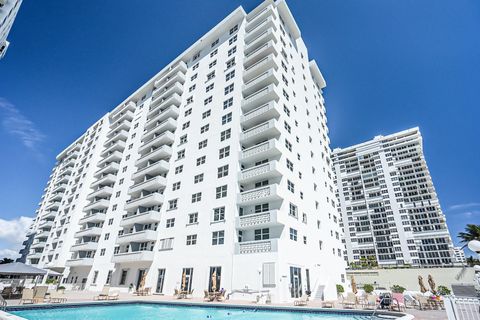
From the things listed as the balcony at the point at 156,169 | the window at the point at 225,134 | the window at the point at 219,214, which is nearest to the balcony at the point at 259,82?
the window at the point at 225,134

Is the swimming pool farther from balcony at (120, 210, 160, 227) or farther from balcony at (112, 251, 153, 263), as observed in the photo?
balcony at (120, 210, 160, 227)

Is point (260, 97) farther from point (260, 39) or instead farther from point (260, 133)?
point (260, 39)

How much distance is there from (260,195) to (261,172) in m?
2.55

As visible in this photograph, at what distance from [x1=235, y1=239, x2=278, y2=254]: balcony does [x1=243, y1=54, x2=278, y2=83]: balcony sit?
21335 millimetres

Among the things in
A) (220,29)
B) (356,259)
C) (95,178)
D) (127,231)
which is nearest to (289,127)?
(220,29)

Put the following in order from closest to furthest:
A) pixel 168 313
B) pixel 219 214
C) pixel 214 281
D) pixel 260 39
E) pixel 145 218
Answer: pixel 168 313 < pixel 214 281 < pixel 219 214 < pixel 145 218 < pixel 260 39

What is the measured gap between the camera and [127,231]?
131ft

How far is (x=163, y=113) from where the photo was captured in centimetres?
4491

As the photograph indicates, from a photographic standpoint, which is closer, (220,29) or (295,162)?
(295,162)

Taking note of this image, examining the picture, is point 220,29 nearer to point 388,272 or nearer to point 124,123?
point 124,123

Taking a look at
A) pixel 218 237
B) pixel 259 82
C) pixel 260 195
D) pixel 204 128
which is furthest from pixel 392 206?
pixel 218 237

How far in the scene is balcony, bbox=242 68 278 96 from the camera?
32469 mm

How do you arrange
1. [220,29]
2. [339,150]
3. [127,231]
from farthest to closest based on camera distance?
[339,150]
[220,29]
[127,231]

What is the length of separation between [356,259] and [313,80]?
257ft
